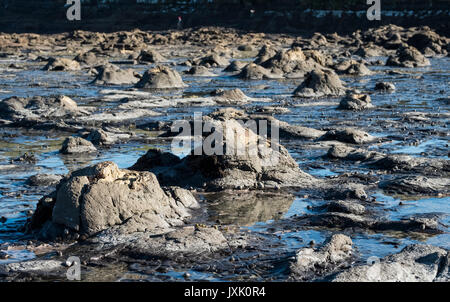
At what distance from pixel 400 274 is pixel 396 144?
27.7 feet

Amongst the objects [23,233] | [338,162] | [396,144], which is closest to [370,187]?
[338,162]

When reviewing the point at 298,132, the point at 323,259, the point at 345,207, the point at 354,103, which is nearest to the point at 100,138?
the point at 298,132

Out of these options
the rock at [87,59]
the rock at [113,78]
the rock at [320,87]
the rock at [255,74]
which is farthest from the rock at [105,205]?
the rock at [87,59]

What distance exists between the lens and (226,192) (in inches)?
443

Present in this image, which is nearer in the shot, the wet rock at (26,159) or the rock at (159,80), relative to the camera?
the wet rock at (26,159)

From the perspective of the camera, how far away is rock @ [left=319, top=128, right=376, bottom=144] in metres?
15.4

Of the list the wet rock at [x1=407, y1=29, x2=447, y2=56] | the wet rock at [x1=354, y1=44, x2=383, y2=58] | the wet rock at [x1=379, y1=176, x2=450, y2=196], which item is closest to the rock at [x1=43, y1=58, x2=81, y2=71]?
the wet rock at [x1=354, y1=44, x2=383, y2=58]

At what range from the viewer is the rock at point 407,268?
7.07 metres

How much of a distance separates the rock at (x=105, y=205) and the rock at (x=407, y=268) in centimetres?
279

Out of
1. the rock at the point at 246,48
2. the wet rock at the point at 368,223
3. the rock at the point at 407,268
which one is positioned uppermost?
the rock at the point at 407,268

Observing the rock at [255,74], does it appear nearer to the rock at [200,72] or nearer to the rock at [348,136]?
the rock at [200,72]

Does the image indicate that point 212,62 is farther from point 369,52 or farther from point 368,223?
point 368,223

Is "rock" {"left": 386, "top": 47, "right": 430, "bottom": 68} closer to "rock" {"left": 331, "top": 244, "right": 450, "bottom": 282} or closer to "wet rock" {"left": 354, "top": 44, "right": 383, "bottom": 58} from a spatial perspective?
"wet rock" {"left": 354, "top": 44, "right": 383, "bottom": 58}

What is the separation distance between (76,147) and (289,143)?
4.30 m
